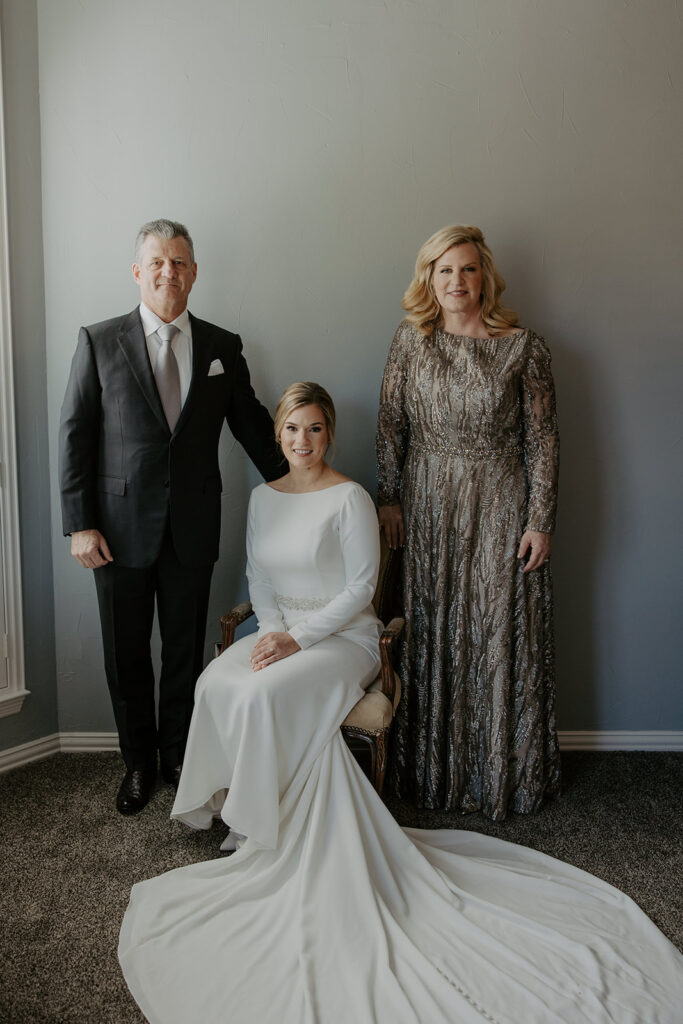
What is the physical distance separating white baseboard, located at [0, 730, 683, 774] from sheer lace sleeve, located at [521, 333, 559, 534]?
1139 millimetres

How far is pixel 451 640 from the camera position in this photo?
295 centimetres

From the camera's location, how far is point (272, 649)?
8.18 ft

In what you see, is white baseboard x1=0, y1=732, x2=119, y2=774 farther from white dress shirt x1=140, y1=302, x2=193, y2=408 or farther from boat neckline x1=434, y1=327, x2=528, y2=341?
boat neckline x1=434, y1=327, x2=528, y2=341

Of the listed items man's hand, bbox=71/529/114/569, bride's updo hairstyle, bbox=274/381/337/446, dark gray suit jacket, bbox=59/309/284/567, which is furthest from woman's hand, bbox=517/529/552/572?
man's hand, bbox=71/529/114/569

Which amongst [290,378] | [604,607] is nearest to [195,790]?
[290,378]

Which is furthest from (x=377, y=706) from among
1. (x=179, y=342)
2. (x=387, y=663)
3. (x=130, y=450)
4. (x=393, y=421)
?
(x=179, y=342)

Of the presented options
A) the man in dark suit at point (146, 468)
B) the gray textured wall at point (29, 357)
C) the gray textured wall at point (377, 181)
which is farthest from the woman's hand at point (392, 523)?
the gray textured wall at point (29, 357)

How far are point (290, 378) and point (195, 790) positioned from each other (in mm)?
1699

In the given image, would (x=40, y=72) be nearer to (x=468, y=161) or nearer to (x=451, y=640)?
(x=468, y=161)

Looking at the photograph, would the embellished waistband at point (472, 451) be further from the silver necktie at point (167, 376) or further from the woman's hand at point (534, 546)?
the silver necktie at point (167, 376)

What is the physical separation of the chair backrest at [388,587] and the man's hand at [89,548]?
1.04 metres

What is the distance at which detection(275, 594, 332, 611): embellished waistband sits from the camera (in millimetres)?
2736

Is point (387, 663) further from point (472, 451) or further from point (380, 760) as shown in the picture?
point (472, 451)

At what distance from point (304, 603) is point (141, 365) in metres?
1.03
